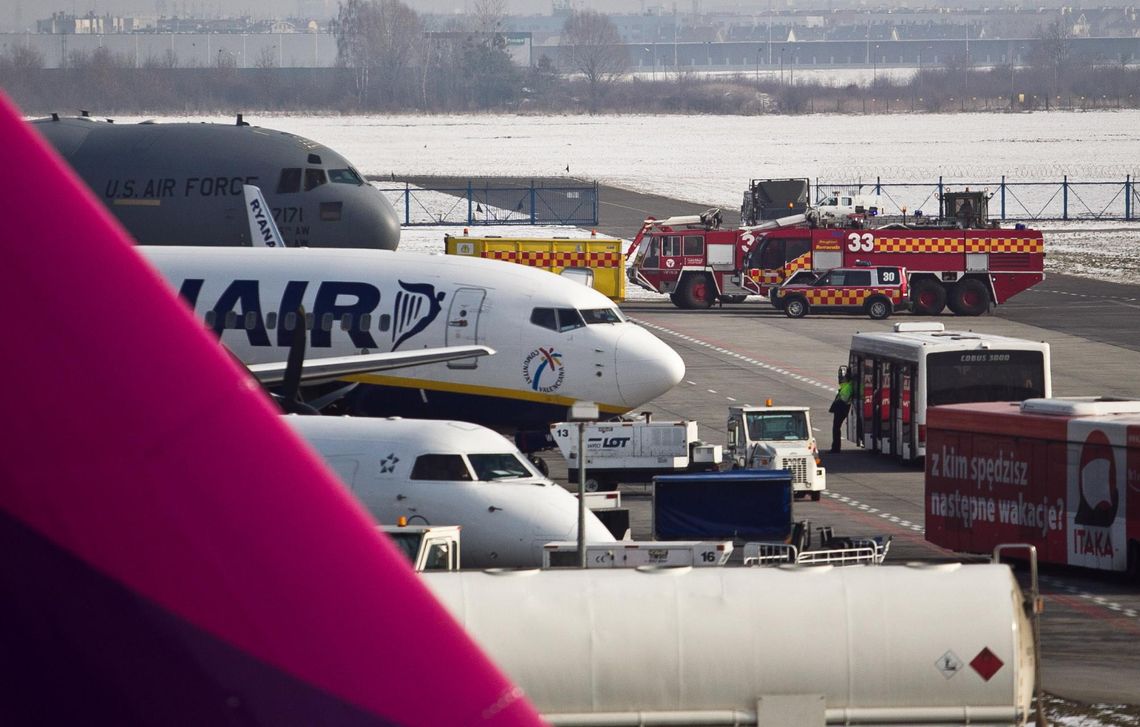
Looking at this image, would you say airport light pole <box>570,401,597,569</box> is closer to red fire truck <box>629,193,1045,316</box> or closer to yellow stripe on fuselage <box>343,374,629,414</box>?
yellow stripe on fuselage <box>343,374,629,414</box>

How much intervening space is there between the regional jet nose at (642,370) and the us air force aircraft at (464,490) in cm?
805

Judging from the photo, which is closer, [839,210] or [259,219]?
[259,219]

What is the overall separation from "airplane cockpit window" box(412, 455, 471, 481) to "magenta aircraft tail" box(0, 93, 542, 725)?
17945 mm

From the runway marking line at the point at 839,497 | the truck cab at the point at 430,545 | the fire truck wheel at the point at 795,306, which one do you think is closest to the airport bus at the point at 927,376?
the runway marking line at the point at 839,497


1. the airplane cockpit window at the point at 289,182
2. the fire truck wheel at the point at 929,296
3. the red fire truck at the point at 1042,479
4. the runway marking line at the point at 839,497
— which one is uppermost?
the airplane cockpit window at the point at 289,182

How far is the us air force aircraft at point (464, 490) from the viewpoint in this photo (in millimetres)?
21375

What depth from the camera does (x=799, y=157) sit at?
143375 mm

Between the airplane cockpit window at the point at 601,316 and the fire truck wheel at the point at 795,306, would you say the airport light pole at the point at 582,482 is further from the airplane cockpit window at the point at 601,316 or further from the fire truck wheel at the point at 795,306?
the fire truck wheel at the point at 795,306

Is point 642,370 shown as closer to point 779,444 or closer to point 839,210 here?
point 779,444

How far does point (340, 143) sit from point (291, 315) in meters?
137

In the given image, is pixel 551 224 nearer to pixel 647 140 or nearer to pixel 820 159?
pixel 820 159

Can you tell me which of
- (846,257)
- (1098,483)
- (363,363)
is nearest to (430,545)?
(363,363)

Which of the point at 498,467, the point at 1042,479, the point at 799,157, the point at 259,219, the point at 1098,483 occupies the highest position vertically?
the point at 259,219

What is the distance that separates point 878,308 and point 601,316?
93.5 ft
